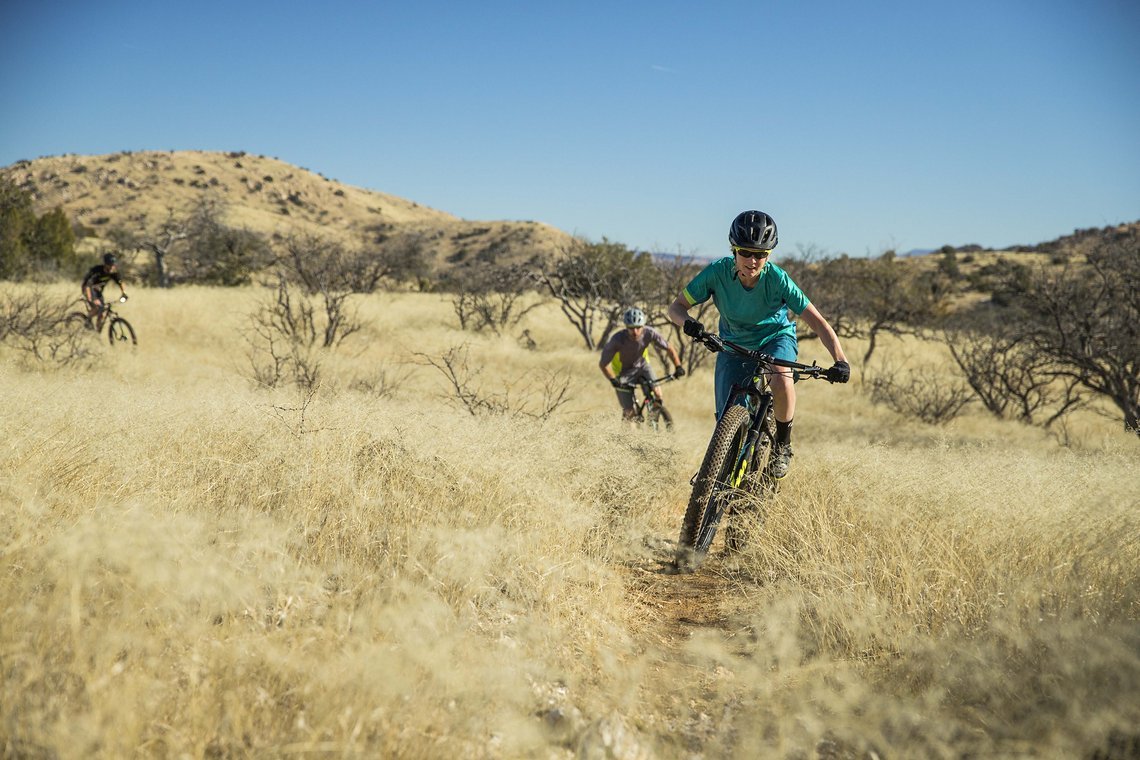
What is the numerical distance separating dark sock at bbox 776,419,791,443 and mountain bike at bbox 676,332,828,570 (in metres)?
0.04

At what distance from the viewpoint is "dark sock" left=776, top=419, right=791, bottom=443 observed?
180 inches

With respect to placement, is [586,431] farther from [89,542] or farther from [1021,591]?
[89,542]

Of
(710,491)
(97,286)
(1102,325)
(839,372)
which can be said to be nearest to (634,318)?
(710,491)

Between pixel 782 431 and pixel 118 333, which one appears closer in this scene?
pixel 782 431

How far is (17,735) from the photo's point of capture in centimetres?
180

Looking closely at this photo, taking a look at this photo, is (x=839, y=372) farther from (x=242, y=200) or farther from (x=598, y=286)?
(x=242, y=200)

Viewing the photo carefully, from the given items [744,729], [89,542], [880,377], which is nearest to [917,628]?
[744,729]

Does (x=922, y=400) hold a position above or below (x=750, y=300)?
below

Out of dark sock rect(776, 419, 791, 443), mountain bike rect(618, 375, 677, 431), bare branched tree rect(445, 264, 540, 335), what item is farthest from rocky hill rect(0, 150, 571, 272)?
dark sock rect(776, 419, 791, 443)

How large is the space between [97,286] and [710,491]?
13.0m

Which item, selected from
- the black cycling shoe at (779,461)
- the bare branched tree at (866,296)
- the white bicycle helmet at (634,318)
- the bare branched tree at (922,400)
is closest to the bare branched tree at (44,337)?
the white bicycle helmet at (634,318)

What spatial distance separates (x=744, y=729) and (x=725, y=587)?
1.67m

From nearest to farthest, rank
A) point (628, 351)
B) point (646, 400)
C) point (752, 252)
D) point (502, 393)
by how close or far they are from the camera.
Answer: point (752, 252)
point (628, 351)
point (646, 400)
point (502, 393)

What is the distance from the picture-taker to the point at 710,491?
415 cm
